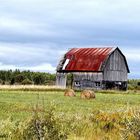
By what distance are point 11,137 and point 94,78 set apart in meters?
67.9

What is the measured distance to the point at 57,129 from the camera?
13.5 m

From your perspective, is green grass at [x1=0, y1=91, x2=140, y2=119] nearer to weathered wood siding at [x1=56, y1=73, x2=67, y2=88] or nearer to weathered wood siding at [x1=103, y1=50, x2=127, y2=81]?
weathered wood siding at [x1=103, y1=50, x2=127, y2=81]

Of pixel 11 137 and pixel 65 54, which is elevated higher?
pixel 65 54

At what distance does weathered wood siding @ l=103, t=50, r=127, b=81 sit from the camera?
8494 centimetres

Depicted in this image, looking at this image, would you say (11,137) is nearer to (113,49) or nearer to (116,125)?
(116,125)

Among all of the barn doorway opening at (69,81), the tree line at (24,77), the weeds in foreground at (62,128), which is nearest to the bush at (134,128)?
the weeds in foreground at (62,128)

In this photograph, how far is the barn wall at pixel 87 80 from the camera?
83562 millimetres

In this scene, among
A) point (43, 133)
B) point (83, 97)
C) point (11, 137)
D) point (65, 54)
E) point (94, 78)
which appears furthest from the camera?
point (65, 54)

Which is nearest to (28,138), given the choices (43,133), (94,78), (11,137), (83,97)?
(43,133)

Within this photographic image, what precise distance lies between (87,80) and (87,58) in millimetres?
3821

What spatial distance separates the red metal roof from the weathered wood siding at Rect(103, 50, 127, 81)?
6.09 feet

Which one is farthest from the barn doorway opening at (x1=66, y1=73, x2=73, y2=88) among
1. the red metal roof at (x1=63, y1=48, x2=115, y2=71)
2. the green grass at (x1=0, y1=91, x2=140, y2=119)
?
the green grass at (x1=0, y1=91, x2=140, y2=119)

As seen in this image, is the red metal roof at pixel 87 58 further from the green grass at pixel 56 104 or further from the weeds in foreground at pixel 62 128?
the weeds in foreground at pixel 62 128

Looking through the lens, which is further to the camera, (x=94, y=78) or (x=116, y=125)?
(x=94, y=78)
